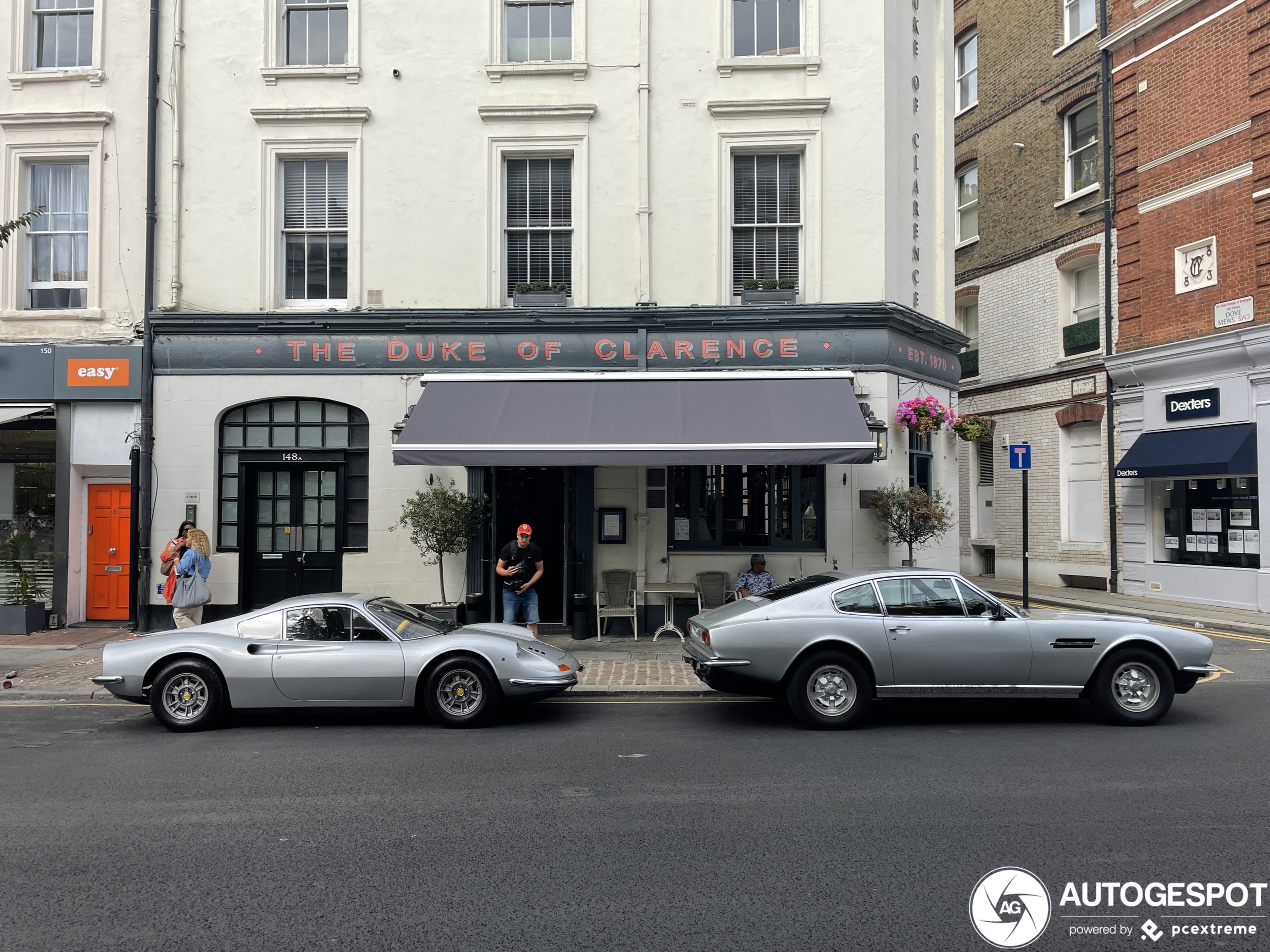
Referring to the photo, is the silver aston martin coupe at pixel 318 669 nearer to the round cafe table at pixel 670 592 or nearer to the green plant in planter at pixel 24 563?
the round cafe table at pixel 670 592

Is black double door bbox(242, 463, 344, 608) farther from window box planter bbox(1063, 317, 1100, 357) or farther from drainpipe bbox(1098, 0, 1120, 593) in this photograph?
window box planter bbox(1063, 317, 1100, 357)

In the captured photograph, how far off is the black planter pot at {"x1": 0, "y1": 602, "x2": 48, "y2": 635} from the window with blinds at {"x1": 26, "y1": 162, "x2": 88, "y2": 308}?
15.6ft

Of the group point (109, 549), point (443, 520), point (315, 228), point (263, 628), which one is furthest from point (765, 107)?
point (109, 549)

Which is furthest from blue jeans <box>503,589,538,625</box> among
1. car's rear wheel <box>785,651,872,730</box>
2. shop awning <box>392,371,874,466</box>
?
car's rear wheel <box>785,651,872,730</box>

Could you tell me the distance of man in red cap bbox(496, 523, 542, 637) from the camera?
1191cm

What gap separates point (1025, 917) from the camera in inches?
161

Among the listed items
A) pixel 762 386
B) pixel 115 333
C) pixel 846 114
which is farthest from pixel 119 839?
pixel 846 114

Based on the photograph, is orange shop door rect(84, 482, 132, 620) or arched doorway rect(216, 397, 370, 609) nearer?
arched doorway rect(216, 397, 370, 609)

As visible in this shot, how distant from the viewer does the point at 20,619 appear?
13.0m

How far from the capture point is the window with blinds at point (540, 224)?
13758 mm

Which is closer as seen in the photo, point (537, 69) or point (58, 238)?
point (537, 69)

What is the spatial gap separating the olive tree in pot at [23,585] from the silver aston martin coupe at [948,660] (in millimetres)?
11040

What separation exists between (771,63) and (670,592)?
827cm

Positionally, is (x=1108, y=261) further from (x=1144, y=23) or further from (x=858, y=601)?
(x=858, y=601)
